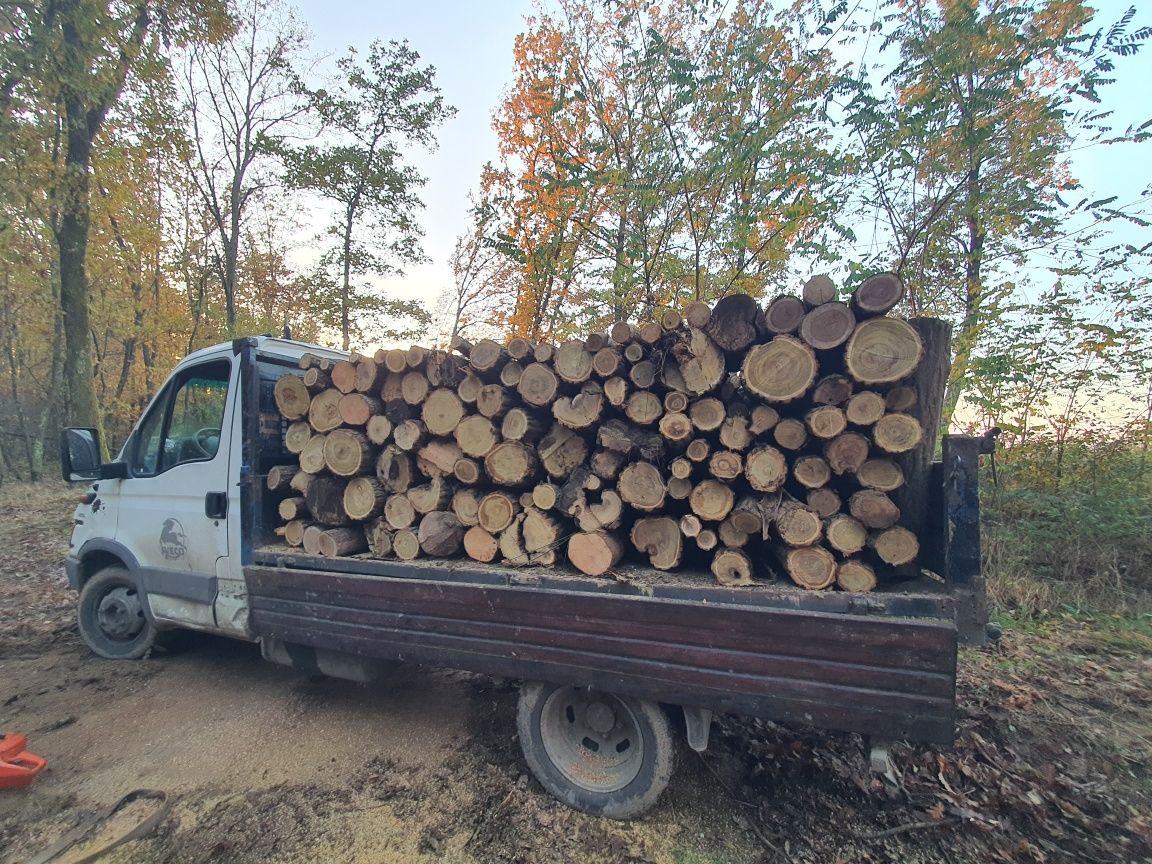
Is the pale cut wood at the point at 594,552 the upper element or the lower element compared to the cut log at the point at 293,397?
lower

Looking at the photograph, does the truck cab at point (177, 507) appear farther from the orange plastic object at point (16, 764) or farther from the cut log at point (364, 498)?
the orange plastic object at point (16, 764)

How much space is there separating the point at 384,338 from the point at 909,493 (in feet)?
52.3

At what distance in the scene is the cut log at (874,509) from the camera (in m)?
2.07

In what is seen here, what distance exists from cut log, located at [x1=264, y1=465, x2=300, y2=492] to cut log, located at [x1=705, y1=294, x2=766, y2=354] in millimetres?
2638

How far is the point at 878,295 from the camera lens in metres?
2.07

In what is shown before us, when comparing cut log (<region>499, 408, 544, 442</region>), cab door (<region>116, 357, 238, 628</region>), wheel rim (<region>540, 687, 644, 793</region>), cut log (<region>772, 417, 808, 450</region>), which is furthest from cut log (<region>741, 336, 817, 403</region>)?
cab door (<region>116, 357, 238, 628</region>)

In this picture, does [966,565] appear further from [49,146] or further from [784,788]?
[49,146]

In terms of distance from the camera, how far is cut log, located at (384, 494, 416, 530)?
2.90 meters

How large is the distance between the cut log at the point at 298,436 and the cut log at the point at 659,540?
2105 mm

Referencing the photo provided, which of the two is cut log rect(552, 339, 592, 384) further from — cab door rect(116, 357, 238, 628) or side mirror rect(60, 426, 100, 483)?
side mirror rect(60, 426, 100, 483)

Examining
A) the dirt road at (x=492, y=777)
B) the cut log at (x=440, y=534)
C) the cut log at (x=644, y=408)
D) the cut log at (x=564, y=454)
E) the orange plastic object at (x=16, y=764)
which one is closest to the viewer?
the dirt road at (x=492, y=777)

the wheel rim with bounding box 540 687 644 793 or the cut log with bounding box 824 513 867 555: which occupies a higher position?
the cut log with bounding box 824 513 867 555

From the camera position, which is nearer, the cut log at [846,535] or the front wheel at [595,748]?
the cut log at [846,535]

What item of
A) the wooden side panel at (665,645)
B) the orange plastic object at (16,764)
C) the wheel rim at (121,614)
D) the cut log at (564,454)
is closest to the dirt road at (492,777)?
the orange plastic object at (16,764)
